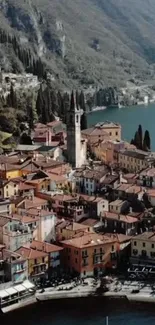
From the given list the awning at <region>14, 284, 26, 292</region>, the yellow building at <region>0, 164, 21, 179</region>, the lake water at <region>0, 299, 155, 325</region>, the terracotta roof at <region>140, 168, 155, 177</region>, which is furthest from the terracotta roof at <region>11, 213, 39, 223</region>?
the terracotta roof at <region>140, 168, 155, 177</region>

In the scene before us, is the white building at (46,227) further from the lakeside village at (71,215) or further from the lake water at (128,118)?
the lake water at (128,118)

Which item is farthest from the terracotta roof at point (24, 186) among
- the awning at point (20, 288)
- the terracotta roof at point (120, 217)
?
the awning at point (20, 288)

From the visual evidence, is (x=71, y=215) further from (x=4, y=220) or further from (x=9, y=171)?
(x=9, y=171)

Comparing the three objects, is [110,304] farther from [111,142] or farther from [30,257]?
[111,142]

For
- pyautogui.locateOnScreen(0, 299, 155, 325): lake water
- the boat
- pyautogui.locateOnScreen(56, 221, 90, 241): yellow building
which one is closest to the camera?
pyautogui.locateOnScreen(0, 299, 155, 325): lake water

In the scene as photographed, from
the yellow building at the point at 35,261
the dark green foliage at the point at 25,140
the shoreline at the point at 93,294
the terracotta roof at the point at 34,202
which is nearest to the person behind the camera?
the shoreline at the point at 93,294

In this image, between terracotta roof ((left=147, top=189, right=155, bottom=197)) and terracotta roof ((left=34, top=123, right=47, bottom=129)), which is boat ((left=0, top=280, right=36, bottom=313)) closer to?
terracotta roof ((left=147, top=189, right=155, bottom=197))
